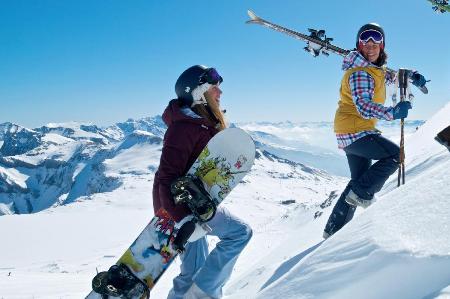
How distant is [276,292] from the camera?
3.52 meters

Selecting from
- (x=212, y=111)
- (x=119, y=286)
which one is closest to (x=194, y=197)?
(x=212, y=111)

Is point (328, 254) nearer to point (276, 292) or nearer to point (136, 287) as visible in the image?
point (276, 292)

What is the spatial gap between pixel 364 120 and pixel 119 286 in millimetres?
4069

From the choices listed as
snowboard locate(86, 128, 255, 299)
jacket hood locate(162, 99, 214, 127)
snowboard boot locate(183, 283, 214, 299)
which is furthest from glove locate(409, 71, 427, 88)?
snowboard boot locate(183, 283, 214, 299)

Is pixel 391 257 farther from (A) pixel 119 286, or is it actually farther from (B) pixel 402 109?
(B) pixel 402 109

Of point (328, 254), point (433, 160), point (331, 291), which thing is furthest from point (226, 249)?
point (433, 160)

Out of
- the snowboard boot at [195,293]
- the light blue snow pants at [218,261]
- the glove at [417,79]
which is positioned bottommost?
the snowboard boot at [195,293]

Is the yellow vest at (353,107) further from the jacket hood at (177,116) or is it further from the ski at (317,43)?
the ski at (317,43)

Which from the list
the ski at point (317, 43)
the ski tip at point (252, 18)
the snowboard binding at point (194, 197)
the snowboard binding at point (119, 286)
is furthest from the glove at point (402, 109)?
the ski tip at point (252, 18)

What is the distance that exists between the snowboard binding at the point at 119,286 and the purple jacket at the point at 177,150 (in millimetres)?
921

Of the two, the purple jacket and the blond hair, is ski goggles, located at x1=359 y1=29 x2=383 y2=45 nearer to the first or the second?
the blond hair

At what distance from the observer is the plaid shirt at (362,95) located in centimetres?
562

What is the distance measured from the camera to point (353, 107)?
6.04 m

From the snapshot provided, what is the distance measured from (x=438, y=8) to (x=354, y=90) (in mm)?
18341
